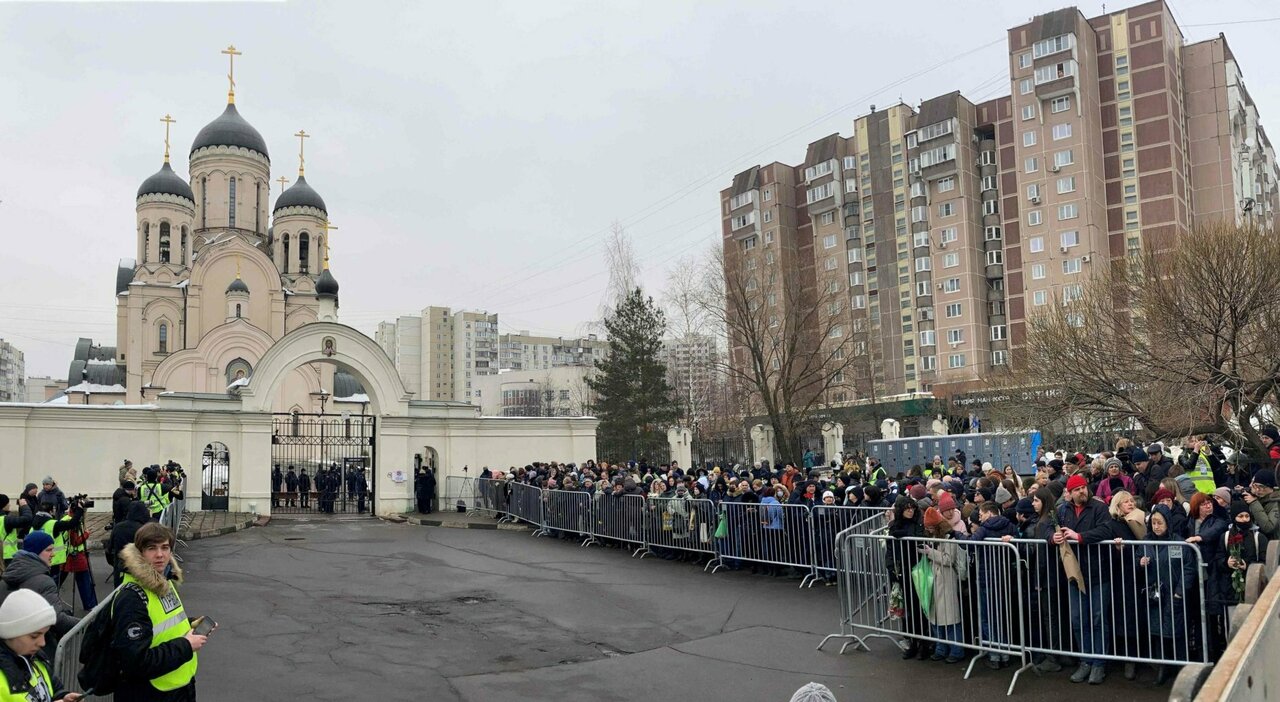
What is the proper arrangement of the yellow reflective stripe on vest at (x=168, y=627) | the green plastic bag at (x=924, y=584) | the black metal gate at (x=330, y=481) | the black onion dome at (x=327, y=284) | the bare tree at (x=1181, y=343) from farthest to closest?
1. the black onion dome at (x=327, y=284)
2. the black metal gate at (x=330, y=481)
3. the bare tree at (x=1181, y=343)
4. the green plastic bag at (x=924, y=584)
5. the yellow reflective stripe on vest at (x=168, y=627)

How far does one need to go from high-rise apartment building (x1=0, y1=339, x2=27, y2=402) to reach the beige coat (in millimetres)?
203982

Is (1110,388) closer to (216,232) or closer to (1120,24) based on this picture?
(1120,24)

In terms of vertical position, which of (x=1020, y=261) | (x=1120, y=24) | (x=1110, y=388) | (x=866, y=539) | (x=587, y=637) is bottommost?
(x=587, y=637)

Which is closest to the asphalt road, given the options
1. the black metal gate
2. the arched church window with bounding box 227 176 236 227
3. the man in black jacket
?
the man in black jacket

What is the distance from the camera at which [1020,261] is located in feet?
203

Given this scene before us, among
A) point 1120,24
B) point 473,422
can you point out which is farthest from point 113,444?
point 1120,24

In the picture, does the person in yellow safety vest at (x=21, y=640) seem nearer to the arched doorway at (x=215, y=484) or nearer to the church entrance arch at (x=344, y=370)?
the church entrance arch at (x=344, y=370)

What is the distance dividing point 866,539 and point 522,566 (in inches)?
292

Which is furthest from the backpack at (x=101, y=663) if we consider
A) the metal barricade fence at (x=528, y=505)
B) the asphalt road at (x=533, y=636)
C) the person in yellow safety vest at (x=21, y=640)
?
the metal barricade fence at (x=528, y=505)

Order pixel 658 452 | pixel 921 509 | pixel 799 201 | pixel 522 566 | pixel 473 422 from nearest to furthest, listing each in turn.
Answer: pixel 921 509
pixel 522 566
pixel 473 422
pixel 658 452
pixel 799 201

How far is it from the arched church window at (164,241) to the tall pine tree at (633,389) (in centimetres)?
2959

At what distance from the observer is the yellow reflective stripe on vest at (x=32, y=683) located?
3.80 metres

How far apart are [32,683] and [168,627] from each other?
776 millimetres

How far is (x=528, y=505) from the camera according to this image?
21969 mm
